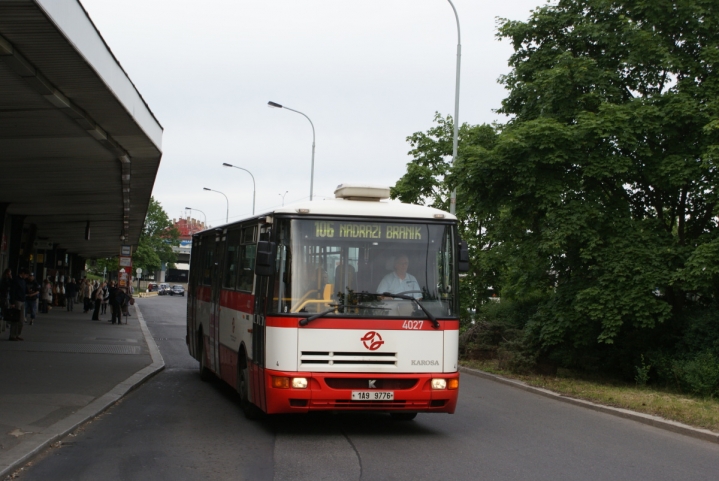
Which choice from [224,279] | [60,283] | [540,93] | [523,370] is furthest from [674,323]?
[60,283]

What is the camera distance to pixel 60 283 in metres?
54.4

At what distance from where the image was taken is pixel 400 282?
10227 millimetres

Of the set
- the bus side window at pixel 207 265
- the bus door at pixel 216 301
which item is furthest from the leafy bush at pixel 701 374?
the bus side window at pixel 207 265

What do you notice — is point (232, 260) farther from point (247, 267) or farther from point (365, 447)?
point (365, 447)

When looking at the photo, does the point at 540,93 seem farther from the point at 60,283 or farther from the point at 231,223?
the point at 60,283

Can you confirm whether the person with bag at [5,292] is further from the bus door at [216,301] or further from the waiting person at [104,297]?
the waiting person at [104,297]

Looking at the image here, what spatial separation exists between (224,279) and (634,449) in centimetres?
672

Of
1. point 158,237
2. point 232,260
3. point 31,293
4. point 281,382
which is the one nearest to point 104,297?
point 31,293

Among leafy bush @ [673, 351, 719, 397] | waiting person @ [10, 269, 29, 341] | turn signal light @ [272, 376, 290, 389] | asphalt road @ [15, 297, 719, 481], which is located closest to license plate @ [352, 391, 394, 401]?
asphalt road @ [15, 297, 719, 481]

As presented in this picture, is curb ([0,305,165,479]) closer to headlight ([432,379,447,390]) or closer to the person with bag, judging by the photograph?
headlight ([432,379,447,390])

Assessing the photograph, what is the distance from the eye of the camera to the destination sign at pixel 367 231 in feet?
33.7

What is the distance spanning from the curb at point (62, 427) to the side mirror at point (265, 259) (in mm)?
2793

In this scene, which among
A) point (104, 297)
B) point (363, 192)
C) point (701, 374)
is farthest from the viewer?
point (104, 297)

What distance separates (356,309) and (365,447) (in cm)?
157
